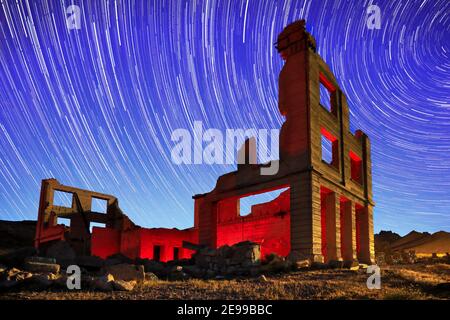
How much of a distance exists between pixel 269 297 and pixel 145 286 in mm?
4335

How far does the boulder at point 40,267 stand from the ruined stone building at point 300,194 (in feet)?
37.0

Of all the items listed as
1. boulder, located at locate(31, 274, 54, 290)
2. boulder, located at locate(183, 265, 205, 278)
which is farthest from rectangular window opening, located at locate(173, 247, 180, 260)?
boulder, located at locate(31, 274, 54, 290)

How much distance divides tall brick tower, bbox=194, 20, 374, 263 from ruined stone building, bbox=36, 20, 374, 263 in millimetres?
52

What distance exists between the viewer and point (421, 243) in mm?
48031

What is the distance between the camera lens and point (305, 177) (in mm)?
21625

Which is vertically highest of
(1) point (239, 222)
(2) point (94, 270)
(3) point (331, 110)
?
(3) point (331, 110)

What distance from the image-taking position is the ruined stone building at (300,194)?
2191cm

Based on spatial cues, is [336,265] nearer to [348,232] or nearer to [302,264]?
[302,264]

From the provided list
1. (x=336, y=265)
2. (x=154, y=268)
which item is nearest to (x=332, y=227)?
(x=336, y=265)

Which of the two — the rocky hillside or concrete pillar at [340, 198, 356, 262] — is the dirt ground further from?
the rocky hillside

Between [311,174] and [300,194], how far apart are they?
1185 millimetres

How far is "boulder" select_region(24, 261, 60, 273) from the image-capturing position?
14.2m
